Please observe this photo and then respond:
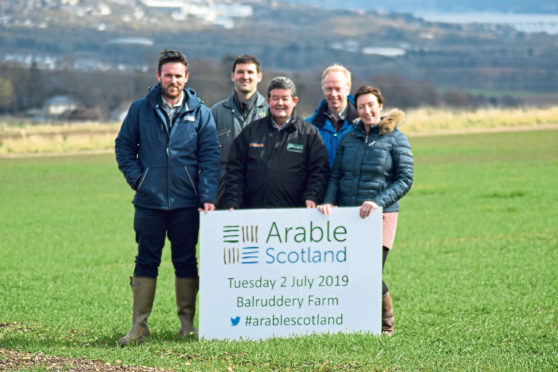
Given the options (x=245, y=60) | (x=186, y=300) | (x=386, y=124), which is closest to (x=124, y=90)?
(x=245, y=60)

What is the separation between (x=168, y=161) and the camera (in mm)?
7941

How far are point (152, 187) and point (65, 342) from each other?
5.70 feet

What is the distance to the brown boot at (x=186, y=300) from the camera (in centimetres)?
837

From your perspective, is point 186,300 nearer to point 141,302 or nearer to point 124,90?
point 141,302

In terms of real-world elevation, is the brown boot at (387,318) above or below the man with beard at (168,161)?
below

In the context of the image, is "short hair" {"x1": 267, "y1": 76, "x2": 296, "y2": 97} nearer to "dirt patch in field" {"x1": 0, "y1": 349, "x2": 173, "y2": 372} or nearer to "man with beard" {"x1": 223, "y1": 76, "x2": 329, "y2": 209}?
"man with beard" {"x1": 223, "y1": 76, "x2": 329, "y2": 209}

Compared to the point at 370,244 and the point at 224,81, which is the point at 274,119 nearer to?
the point at 370,244

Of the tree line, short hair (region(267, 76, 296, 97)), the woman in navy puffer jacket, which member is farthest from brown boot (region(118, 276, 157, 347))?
the tree line

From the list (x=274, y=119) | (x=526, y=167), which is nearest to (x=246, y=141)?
(x=274, y=119)

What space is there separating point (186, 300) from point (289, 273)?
102 centimetres

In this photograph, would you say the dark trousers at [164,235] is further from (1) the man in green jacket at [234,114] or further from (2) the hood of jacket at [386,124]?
(2) the hood of jacket at [386,124]

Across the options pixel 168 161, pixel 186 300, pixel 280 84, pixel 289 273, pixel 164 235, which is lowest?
pixel 186 300

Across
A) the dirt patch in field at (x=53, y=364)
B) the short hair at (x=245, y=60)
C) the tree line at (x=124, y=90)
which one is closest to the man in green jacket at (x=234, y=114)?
the short hair at (x=245, y=60)

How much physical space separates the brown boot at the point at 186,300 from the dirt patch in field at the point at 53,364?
141 cm
